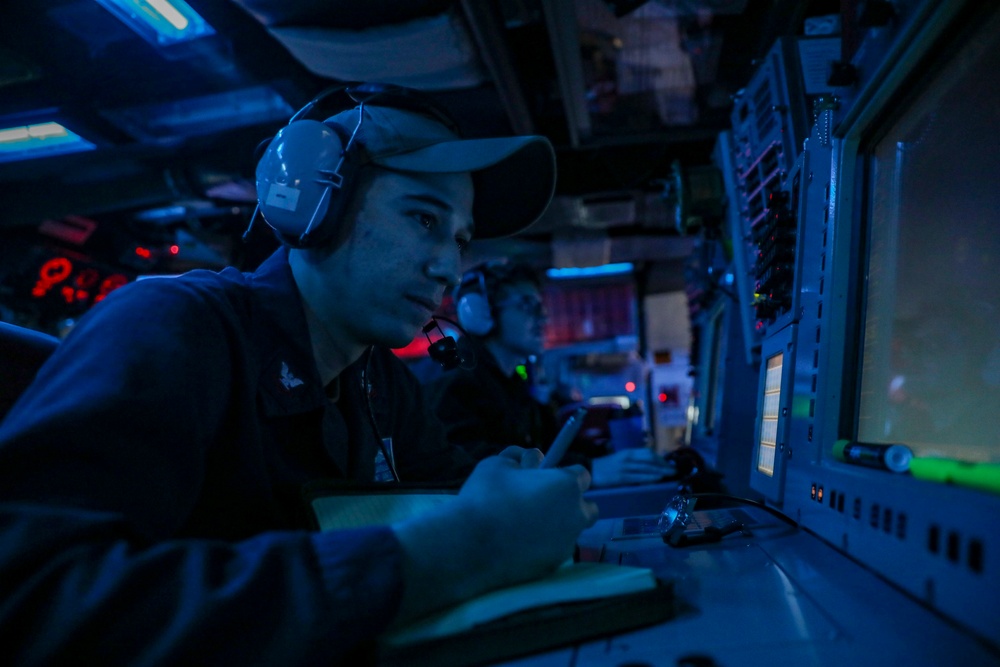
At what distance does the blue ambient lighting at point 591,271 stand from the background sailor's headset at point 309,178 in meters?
5.54

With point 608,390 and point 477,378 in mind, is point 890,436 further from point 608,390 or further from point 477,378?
point 608,390

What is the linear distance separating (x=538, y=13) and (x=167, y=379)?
2281 millimetres

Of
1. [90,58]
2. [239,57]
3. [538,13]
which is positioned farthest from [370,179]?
[90,58]

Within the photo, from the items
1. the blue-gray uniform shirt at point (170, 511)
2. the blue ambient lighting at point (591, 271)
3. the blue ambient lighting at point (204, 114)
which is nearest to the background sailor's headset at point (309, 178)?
the blue-gray uniform shirt at point (170, 511)

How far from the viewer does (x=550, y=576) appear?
62 centimetres

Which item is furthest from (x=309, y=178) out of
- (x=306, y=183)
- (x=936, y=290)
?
(x=936, y=290)

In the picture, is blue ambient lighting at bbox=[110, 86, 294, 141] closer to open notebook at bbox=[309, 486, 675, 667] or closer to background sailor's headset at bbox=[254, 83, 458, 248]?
background sailor's headset at bbox=[254, 83, 458, 248]

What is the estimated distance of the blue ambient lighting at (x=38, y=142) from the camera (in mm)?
3037

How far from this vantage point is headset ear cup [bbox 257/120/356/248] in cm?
98

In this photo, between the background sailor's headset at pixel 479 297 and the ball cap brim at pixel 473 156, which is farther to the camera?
the background sailor's headset at pixel 479 297

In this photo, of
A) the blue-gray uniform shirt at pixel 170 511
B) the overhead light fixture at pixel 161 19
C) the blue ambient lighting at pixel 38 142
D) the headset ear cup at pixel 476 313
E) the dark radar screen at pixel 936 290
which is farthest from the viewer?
the blue ambient lighting at pixel 38 142

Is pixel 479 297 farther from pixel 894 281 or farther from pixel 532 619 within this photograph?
pixel 532 619

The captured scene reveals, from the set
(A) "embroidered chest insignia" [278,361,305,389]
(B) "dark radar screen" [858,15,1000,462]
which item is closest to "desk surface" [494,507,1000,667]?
(B) "dark radar screen" [858,15,1000,462]

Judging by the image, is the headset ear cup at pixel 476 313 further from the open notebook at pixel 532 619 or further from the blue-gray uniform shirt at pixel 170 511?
the open notebook at pixel 532 619
